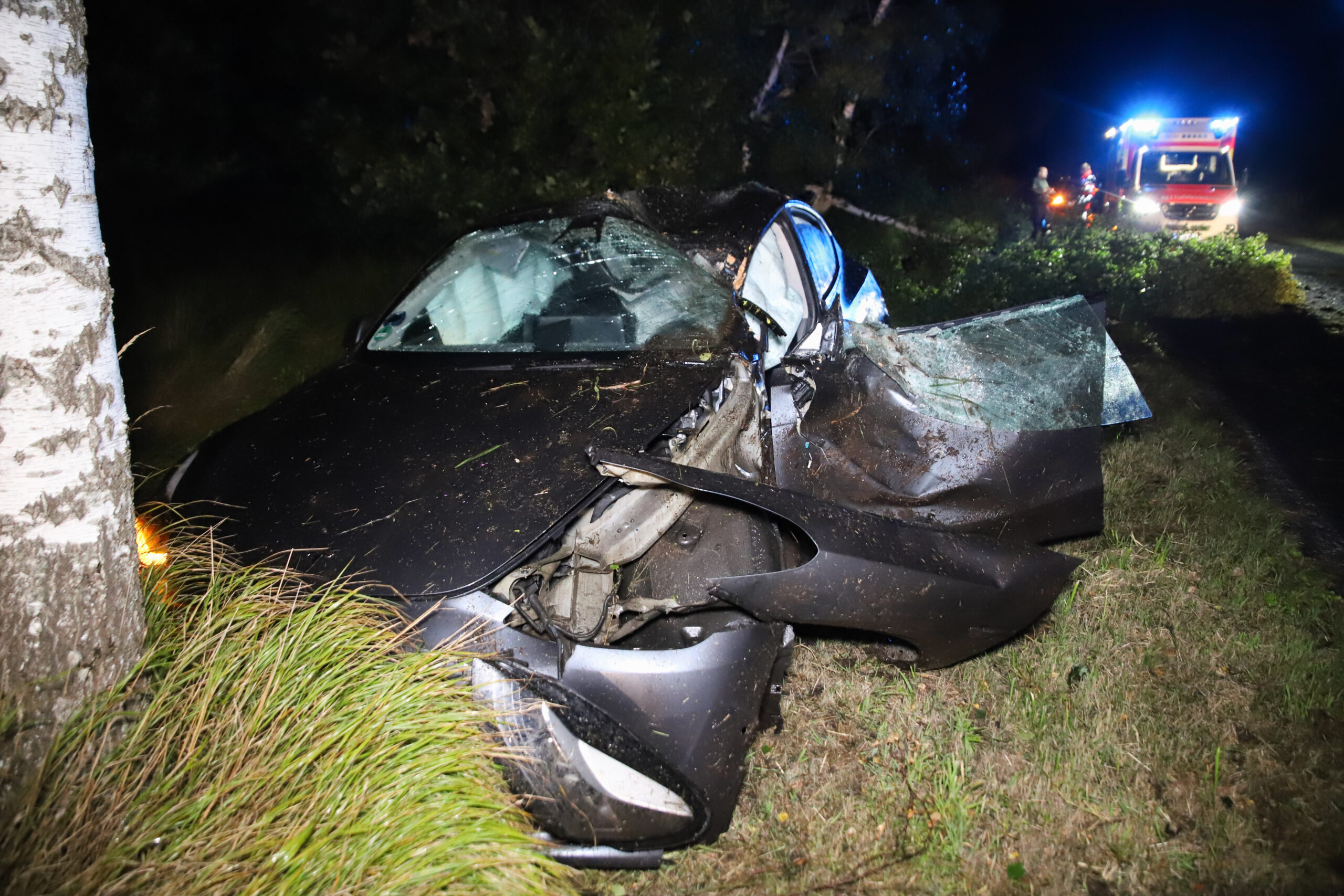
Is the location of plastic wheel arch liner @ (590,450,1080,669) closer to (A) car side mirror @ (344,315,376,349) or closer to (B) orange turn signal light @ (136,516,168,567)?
(B) orange turn signal light @ (136,516,168,567)

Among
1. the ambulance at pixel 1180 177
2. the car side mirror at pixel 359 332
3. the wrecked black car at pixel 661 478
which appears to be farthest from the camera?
the ambulance at pixel 1180 177

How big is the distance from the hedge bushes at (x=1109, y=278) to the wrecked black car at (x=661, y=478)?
149 inches

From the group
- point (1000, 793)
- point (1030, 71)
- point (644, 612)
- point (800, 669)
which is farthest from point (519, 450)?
point (1030, 71)

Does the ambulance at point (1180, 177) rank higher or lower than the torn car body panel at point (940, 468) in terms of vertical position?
higher

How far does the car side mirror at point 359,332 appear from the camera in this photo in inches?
135

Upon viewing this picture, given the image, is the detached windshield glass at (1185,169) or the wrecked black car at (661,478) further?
the detached windshield glass at (1185,169)

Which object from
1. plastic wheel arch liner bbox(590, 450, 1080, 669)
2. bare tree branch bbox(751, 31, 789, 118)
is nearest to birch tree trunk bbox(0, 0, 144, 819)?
plastic wheel arch liner bbox(590, 450, 1080, 669)

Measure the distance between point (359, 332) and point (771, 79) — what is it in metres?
7.38

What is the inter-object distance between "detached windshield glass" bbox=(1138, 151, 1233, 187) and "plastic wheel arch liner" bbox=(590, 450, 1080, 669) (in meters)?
11.9

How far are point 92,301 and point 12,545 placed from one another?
57cm

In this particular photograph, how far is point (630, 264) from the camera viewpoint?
10.9 feet

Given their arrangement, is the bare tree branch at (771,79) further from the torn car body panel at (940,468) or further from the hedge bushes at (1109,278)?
the torn car body panel at (940,468)

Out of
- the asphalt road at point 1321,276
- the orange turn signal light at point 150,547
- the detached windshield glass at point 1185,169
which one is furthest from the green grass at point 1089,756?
the detached windshield glass at point 1185,169

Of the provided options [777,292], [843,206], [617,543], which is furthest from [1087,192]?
[617,543]
